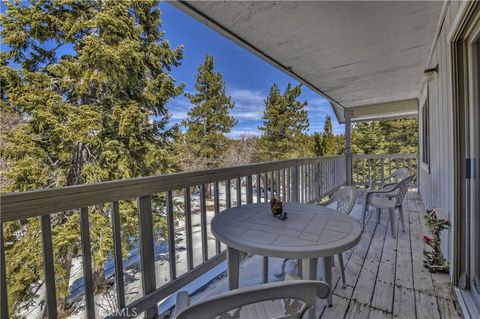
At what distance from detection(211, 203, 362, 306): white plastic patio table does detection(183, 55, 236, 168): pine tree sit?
12.7 metres

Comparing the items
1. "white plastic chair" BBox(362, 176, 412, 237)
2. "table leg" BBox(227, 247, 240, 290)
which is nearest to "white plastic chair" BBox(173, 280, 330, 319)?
"table leg" BBox(227, 247, 240, 290)

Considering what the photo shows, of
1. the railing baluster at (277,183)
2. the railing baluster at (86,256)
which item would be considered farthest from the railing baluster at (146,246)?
the railing baluster at (277,183)

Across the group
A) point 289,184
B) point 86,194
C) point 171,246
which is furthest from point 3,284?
point 289,184

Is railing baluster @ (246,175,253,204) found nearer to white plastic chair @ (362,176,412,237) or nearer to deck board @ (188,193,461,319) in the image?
deck board @ (188,193,461,319)

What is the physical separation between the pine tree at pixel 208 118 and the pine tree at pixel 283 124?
9.30 feet

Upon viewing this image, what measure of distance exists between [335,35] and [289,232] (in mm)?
2304

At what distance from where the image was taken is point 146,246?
64.1 inches

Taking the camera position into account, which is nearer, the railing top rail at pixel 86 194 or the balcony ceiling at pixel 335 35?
the railing top rail at pixel 86 194

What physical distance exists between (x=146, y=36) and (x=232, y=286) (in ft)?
29.6

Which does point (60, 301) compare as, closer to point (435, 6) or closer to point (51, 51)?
point (51, 51)

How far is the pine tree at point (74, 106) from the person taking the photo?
6.00 metres

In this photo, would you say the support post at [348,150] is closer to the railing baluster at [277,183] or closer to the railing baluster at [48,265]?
the railing baluster at [277,183]

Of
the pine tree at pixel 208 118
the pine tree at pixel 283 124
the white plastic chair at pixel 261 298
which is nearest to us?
the white plastic chair at pixel 261 298

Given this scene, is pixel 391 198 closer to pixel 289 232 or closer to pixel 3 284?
pixel 289 232
